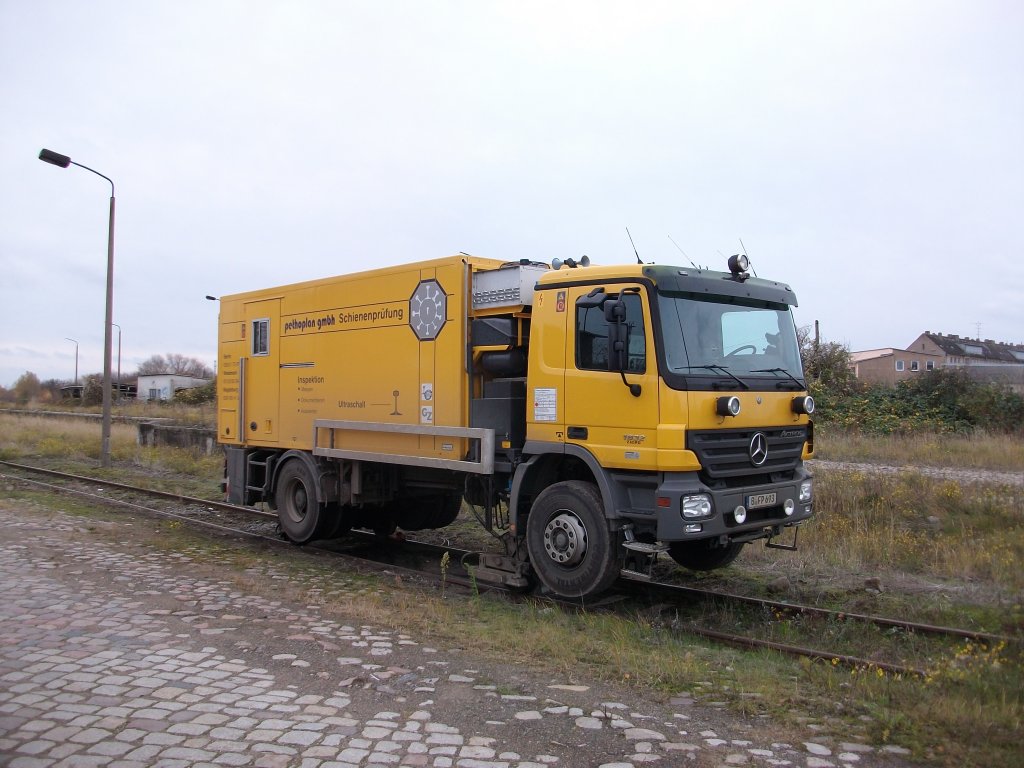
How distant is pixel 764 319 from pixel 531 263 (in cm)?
231

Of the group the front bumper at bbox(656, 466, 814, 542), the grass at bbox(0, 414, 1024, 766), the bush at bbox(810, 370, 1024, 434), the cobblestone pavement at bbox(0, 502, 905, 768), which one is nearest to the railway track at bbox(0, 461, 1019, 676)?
the grass at bbox(0, 414, 1024, 766)

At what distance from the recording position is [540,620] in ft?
21.0

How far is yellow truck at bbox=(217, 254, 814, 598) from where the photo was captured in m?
6.27

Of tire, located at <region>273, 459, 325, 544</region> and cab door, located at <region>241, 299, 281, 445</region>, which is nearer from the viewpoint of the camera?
tire, located at <region>273, 459, 325, 544</region>

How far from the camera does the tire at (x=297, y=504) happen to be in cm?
957

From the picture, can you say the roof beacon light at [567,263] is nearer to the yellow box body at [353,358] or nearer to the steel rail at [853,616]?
the yellow box body at [353,358]

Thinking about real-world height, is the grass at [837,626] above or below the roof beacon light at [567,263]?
below

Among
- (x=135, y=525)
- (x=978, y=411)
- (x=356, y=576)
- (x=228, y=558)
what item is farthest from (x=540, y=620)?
(x=978, y=411)

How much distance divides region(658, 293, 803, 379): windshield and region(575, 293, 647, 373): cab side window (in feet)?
0.66

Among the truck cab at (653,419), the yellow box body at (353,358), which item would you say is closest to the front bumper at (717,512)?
the truck cab at (653,419)

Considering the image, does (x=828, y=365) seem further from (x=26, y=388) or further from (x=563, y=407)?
(x=26, y=388)

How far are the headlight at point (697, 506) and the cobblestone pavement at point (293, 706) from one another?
6.17 ft

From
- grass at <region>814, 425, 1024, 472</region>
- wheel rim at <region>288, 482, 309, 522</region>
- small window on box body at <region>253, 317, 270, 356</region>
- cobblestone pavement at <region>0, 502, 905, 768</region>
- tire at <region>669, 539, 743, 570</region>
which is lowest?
cobblestone pavement at <region>0, 502, 905, 768</region>

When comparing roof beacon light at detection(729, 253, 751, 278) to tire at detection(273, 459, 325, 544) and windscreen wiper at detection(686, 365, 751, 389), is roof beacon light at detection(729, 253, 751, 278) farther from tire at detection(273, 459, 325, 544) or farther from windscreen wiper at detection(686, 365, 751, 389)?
tire at detection(273, 459, 325, 544)
